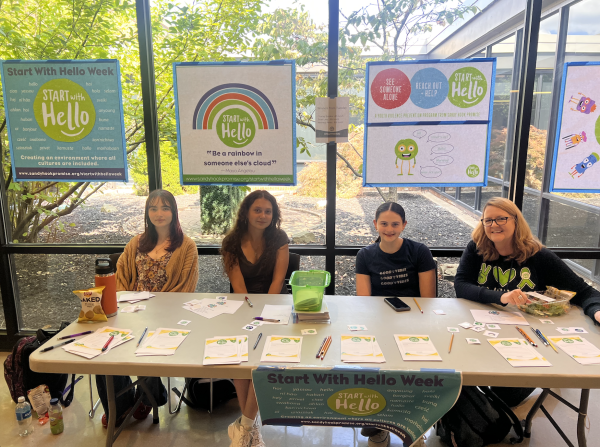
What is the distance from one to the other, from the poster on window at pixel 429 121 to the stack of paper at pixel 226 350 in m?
1.71

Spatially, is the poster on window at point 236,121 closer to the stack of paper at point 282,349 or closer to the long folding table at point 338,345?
the long folding table at point 338,345

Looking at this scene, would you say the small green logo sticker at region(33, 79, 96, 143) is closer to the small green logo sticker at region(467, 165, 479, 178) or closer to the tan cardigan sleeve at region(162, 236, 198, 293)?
the tan cardigan sleeve at region(162, 236, 198, 293)

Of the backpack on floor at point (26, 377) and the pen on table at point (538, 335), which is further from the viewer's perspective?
the backpack on floor at point (26, 377)

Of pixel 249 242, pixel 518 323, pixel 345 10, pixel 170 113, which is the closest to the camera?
pixel 518 323

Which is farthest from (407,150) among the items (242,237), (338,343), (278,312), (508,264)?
(338,343)

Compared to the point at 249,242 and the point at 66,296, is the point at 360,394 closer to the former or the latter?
the point at 249,242

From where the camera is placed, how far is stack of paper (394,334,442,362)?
148cm

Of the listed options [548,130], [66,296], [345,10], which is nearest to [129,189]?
[66,296]

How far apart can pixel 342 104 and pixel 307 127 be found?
29cm

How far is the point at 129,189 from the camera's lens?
3.03 m

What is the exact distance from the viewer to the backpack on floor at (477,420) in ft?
6.40

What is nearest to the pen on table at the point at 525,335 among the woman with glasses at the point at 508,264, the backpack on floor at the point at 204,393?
the woman with glasses at the point at 508,264

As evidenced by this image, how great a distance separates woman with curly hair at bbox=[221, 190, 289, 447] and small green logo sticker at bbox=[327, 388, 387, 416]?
1183 mm

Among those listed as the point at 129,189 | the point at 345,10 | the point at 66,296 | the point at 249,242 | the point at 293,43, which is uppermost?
the point at 345,10
